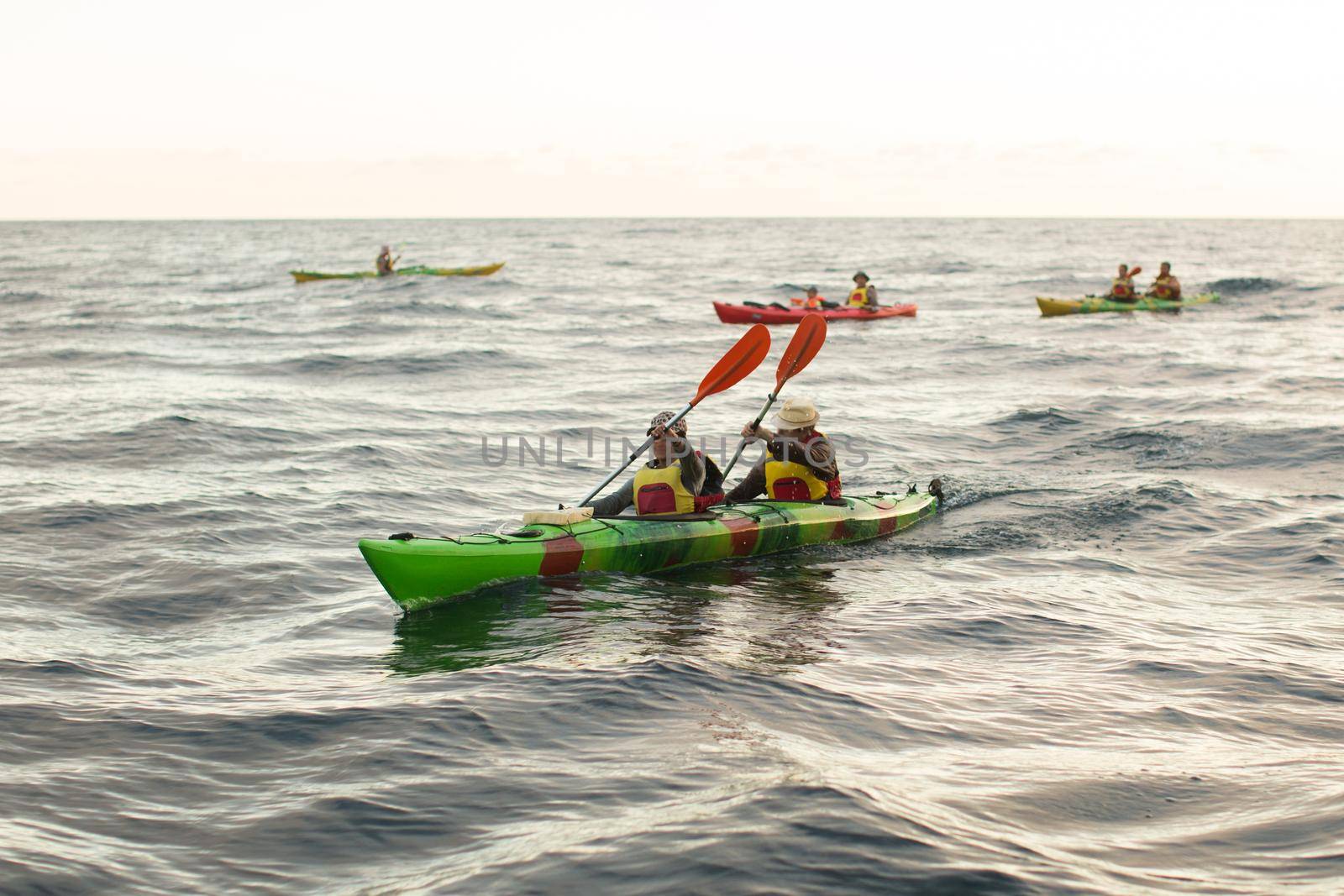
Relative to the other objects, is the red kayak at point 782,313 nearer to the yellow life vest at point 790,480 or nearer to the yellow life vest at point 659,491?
the yellow life vest at point 790,480

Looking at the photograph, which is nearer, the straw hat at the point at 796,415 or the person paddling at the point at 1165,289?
the straw hat at the point at 796,415

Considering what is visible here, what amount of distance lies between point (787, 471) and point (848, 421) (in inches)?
269

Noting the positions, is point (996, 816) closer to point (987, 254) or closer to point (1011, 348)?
point (1011, 348)

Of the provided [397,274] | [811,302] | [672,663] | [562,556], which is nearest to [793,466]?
[562,556]

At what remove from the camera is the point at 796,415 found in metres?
9.94

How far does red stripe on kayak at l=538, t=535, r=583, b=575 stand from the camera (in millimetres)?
8508

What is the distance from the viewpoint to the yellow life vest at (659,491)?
9406 mm

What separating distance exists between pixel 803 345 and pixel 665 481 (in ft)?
9.41

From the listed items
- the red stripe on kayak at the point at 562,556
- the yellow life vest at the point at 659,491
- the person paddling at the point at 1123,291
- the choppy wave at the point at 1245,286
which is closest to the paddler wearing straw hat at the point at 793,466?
the yellow life vest at the point at 659,491

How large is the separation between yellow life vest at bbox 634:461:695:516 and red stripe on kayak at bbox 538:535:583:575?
906 mm

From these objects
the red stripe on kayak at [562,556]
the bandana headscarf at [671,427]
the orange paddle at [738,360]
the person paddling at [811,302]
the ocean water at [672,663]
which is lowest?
the ocean water at [672,663]

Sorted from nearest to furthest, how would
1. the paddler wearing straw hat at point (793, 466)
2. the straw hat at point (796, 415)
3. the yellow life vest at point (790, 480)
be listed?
the straw hat at point (796, 415) < the paddler wearing straw hat at point (793, 466) < the yellow life vest at point (790, 480)

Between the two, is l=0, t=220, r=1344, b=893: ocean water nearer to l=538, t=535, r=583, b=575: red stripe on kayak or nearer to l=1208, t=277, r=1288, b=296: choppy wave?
l=538, t=535, r=583, b=575: red stripe on kayak

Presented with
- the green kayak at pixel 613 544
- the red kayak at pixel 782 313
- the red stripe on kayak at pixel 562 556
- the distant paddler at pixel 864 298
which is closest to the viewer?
the green kayak at pixel 613 544
